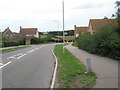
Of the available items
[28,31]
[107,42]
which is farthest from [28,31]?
[107,42]

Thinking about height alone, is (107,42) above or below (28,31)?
below

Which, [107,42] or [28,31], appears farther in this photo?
[28,31]

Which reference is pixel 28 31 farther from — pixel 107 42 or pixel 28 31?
pixel 107 42

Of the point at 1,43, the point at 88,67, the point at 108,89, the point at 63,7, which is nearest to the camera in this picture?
the point at 108,89

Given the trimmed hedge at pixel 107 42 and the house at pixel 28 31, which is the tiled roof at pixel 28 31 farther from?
the trimmed hedge at pixel 107 42

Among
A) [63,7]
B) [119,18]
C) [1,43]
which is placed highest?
[63,7]

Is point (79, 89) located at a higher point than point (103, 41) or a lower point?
lower

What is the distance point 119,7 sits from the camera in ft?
55.3

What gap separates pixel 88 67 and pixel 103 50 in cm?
844

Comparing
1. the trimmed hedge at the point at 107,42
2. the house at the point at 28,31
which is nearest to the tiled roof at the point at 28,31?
the house at the point at 28,31

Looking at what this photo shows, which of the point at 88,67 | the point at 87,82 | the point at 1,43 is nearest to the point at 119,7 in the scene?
the point at 88,67

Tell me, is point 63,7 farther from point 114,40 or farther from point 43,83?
point 43,83

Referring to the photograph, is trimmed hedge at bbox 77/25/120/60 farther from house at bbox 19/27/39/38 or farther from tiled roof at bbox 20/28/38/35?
tiled roof at bbox 20/28/38/35

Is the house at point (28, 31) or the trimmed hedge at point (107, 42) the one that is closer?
the trimmed hedge at point (107, 42)
